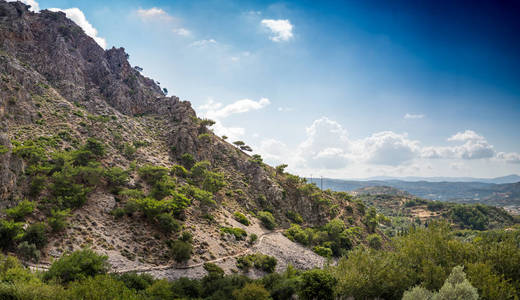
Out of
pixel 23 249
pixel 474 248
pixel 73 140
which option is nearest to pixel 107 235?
pixel 23 249

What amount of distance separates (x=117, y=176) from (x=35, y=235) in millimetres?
19328

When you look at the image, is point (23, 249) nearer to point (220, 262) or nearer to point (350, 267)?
point (220, 262)

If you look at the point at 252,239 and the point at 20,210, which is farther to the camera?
the point at 252,239

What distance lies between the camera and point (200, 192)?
52.8m

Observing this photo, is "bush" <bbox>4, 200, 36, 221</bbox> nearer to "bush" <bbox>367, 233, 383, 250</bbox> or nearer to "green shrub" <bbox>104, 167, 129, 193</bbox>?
"green shrub" <bbox>104, 167, 129, 193</bbox>

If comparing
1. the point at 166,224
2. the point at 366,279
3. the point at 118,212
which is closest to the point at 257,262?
the point at 166,224

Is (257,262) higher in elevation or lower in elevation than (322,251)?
higher

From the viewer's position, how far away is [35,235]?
89.7 feet

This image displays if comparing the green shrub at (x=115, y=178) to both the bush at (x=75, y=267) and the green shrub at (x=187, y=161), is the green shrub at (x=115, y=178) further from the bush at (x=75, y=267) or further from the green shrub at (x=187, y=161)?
the green shrub at (x=187, y=161)

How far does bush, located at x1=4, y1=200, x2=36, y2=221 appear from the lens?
28.4 meters

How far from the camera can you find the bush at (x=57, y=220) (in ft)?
99.5

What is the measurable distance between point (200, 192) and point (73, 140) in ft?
103

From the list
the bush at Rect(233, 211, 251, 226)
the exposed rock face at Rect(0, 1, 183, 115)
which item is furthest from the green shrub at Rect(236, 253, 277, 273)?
the exposed rock face at Rect(0, 1, 183, 115)

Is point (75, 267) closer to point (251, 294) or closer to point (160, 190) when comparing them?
point (251, 294)
